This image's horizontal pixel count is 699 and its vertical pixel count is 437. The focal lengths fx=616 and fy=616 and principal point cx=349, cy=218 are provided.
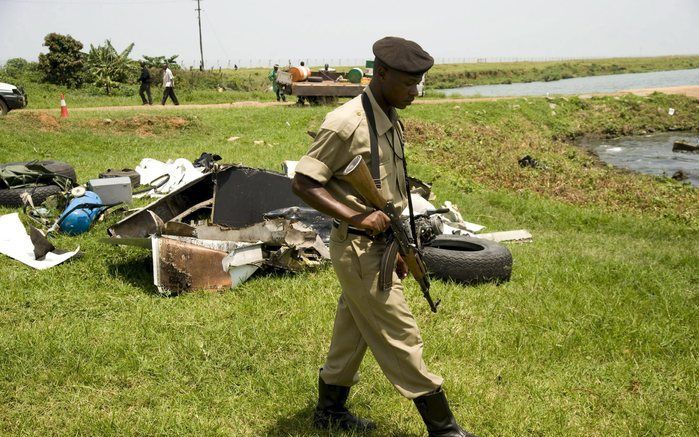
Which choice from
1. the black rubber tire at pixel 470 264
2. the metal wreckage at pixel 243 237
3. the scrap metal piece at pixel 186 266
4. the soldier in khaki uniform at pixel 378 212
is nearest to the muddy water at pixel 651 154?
the black rubber tire at pixel 470 264

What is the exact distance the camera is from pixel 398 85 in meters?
3.10

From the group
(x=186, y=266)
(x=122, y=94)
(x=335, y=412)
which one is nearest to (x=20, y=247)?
(x=186, y=266)

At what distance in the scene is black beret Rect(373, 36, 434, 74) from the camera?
301 centimetres

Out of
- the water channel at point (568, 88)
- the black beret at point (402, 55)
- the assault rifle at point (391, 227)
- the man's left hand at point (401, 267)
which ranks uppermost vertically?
the water channel at point (568, 88)

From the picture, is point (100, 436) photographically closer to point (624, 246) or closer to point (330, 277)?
point (330, 277)

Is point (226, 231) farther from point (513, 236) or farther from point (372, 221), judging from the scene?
point (513, 236)

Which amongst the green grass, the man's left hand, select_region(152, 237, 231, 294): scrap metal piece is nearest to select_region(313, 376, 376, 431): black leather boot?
the green grass

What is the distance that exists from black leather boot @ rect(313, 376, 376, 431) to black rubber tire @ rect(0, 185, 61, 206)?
6503 millimetres

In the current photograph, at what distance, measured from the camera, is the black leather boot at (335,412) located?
3.67 m

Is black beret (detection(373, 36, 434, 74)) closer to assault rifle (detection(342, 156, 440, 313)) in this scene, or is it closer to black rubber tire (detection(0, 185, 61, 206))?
assault rifle (detection(342, 156, 440, 313))

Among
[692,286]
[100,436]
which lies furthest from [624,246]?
[100,436]

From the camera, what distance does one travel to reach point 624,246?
9.50 meters

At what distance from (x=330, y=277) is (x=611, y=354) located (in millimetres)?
2766

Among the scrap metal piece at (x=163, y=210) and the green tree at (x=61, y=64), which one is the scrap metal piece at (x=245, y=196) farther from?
the green tree at (x=61, y=64)
